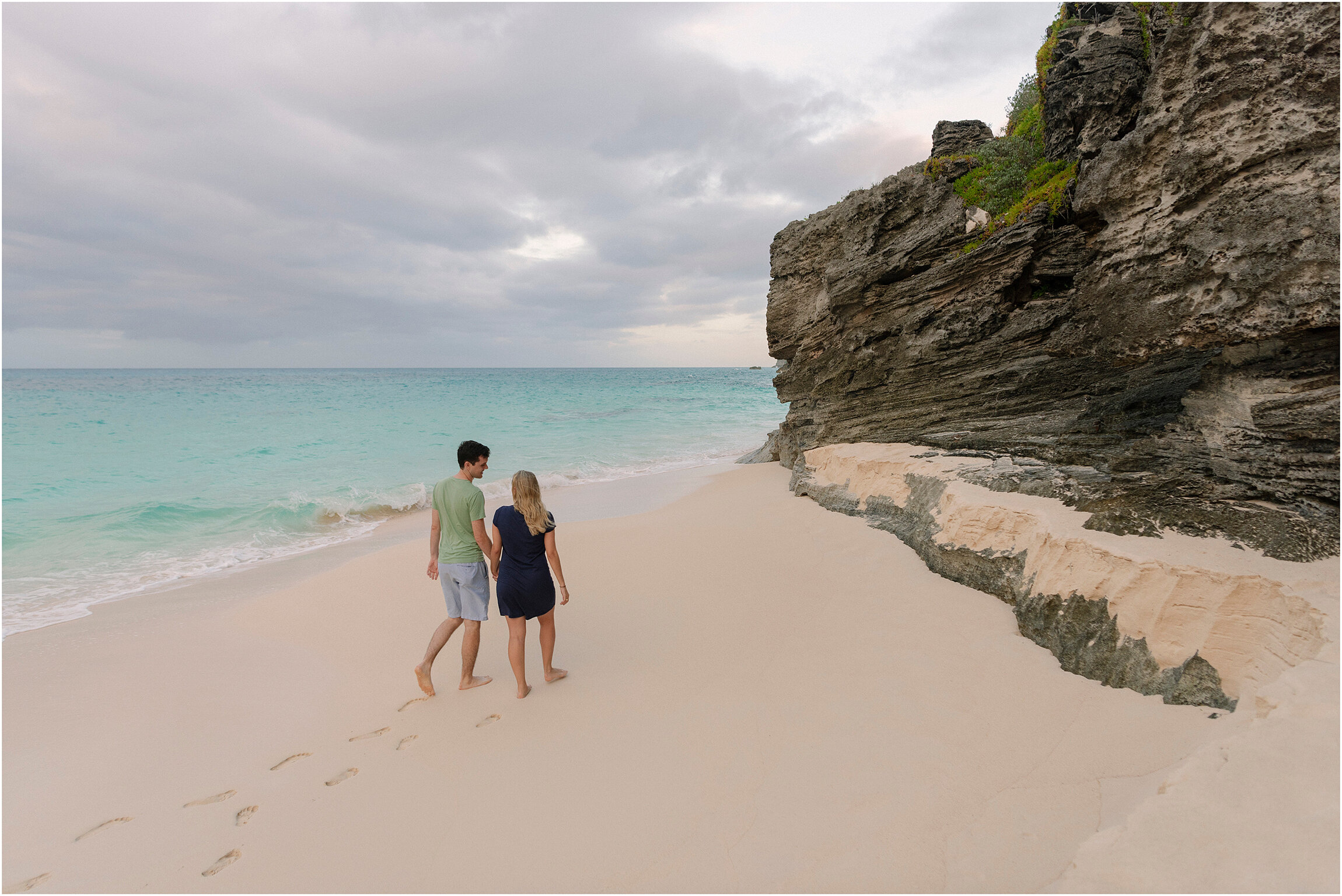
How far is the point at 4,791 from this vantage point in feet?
12.6

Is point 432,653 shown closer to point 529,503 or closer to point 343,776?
point 343,776

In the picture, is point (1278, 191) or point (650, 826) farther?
point (1278, 191)

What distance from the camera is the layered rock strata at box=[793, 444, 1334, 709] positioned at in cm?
329

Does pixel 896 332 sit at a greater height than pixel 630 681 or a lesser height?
greater

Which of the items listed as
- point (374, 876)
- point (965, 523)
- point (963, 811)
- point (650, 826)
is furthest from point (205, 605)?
point (965, 523)

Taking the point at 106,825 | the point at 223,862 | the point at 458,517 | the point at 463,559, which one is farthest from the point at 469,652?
the point at 106,825

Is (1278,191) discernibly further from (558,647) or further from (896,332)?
(558,647)

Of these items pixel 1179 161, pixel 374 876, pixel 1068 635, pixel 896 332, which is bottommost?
pixel 374 876

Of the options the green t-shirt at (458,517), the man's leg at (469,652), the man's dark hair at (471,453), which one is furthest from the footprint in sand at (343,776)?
the man's dark hair at (471,453)

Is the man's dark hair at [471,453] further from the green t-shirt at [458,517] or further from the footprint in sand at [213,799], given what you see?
the footprint in sand at [213,799]

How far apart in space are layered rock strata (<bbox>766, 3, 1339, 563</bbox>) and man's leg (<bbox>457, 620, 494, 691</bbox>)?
5.30 meters

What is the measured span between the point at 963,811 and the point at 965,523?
333 cm

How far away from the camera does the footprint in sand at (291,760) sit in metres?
3.98

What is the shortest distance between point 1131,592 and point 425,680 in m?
5.55
